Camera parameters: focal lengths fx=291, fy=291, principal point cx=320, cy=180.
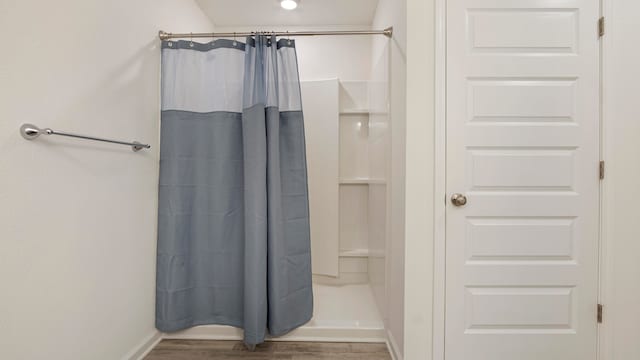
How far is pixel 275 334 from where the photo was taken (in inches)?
67.5

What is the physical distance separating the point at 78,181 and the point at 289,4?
2.02 meters

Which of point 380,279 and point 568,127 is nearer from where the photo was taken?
point 568,127

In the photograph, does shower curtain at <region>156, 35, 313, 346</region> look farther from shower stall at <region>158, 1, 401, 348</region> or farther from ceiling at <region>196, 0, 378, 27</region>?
ceiling at <region>196, 0, 378, 27</region>

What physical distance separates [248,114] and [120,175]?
0.73m

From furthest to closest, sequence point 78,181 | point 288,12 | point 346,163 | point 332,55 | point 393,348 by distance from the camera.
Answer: point 332,55
point 346,163
point 288,12
point 393,348
point 78,181

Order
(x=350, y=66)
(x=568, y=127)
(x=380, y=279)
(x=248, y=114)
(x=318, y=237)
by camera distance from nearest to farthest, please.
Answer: (x=568, y=127)
(x=248, y=114)
(x=380, y=279)
(x=318, y=237)
(x=350, y=66)

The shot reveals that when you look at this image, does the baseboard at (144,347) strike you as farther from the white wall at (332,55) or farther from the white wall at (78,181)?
the white wall at (332,55)

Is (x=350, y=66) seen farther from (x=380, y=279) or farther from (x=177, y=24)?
(x=380, y=279)

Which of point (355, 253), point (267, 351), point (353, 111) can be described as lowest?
point (267, 351)

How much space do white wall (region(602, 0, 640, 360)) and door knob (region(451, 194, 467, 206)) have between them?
2.31 ft

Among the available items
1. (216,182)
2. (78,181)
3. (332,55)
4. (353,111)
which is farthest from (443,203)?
(332,55)

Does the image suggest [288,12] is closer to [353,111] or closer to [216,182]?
[353,111]

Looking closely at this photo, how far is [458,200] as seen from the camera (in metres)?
1.44

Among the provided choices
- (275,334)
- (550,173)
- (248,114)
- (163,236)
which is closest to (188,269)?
(163,236)
